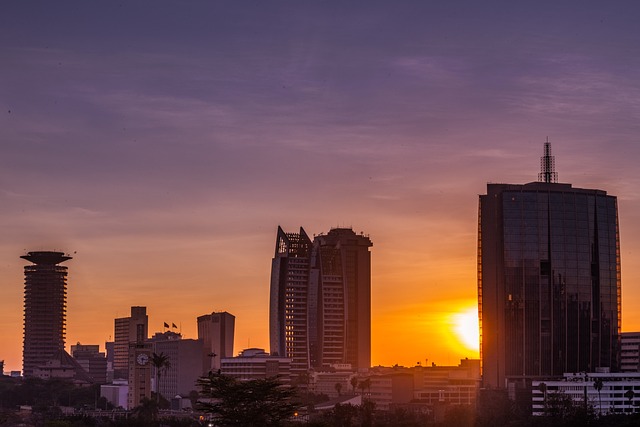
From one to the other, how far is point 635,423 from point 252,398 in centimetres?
7921

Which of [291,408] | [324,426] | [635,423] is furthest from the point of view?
[635,423]

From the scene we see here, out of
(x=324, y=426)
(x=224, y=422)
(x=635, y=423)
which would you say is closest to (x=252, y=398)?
(x=224, y=422)

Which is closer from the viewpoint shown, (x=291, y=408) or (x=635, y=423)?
(x=291, y=408)

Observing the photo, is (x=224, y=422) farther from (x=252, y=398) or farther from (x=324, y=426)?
(x=324, y=426)

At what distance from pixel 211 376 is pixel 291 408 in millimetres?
10132

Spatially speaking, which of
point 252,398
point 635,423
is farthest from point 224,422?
point 635,423

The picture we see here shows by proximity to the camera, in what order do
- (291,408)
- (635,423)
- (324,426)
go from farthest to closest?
(635,423) < (324,426) < (291,408)

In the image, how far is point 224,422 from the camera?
139 meters

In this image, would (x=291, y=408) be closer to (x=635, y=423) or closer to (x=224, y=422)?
(x=224, y=422)

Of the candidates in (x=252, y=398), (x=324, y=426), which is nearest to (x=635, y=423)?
(x=324, y=426)

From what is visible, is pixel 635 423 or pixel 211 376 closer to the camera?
pixel 211 376

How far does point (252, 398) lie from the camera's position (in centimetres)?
13988

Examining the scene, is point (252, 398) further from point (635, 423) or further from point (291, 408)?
point (635, 423)

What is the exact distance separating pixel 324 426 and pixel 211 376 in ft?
48.4
